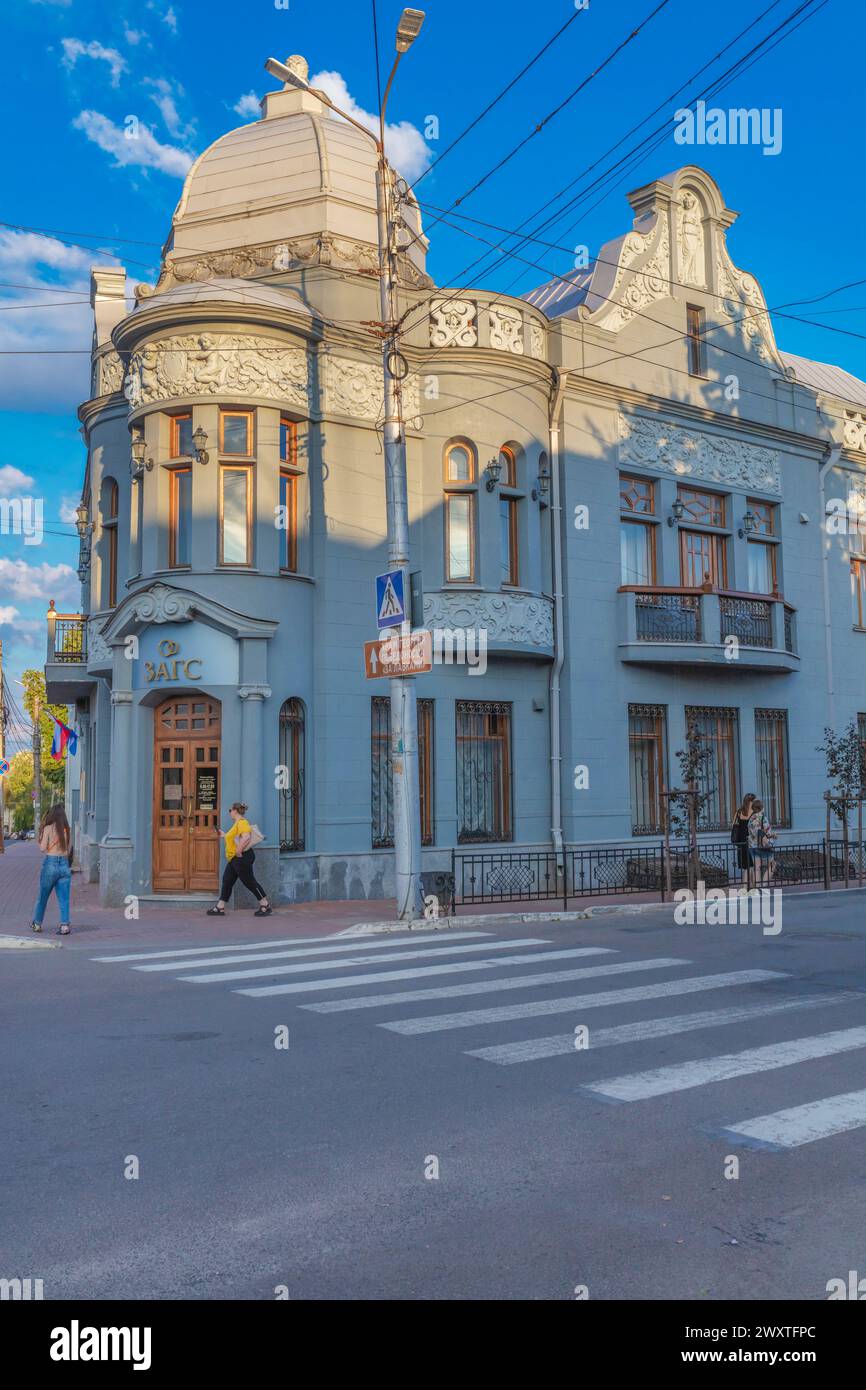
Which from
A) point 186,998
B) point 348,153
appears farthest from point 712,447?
point 186,998

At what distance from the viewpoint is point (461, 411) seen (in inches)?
846

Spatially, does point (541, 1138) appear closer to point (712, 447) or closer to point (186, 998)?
point (186, 998)

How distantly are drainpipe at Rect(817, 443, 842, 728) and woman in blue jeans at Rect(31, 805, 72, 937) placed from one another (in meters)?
18.3

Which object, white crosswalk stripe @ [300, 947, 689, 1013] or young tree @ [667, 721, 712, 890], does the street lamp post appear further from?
young tree @ [667, 721, 712, 890]

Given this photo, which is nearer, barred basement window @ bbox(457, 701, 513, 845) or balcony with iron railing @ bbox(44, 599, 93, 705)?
barred basement window @ bbox(457, 701, 513, 845)

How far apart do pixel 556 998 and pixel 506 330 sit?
1510cm

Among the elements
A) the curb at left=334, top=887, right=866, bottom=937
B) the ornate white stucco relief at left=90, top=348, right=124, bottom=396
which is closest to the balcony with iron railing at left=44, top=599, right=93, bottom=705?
the ornate white stucco relief at left=90, top=348, right=124, bottom=396

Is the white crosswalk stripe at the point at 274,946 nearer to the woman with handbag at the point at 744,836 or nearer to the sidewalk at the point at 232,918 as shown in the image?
the sidewalk at the point at 232,918

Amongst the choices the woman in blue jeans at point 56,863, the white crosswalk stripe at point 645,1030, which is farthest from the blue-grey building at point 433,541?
the white crosswalk stripe at point 645,1030

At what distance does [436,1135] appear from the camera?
6.27 m

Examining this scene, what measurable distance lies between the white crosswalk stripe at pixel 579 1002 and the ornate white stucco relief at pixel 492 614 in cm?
1049

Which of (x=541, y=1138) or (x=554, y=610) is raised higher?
(x=554, y=610)

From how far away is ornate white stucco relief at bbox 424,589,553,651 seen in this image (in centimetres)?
2098
